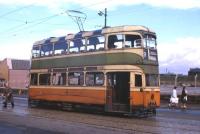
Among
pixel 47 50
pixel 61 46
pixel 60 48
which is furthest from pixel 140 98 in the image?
pixel 47 50

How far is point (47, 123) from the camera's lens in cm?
2067

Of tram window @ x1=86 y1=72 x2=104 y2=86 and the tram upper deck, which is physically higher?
the tram upper deck

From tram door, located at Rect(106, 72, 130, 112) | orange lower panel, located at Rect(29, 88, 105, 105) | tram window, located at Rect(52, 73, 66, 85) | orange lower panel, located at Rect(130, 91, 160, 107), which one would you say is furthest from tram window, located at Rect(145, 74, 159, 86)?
tram window, located at Rect(52, 73, 66, 85)

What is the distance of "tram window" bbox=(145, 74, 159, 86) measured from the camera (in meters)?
23.2

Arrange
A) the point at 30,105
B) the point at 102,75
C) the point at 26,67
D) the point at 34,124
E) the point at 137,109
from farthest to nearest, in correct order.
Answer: the point at 26,67 → the point at 30,105 → the point at 102,75 → the point at 137,109 → the point at 34,124

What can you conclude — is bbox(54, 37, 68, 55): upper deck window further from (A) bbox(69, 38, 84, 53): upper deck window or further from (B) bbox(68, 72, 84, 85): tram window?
(B) bbox(68, 72, 84, 85): tram window

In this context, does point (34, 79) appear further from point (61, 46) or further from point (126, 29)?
point (126, 29)

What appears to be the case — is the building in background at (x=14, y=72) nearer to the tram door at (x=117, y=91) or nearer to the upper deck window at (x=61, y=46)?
the upper deck window at (x=61, y=46)

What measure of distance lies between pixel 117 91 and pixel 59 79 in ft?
17.8

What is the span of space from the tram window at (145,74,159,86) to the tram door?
1.01m

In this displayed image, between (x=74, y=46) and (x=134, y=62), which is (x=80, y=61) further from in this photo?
(x=134, y=62)

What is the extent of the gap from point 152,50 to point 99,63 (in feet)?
9.51

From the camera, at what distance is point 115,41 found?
23.8m

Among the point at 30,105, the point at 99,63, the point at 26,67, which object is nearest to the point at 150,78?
the point at 99,63
